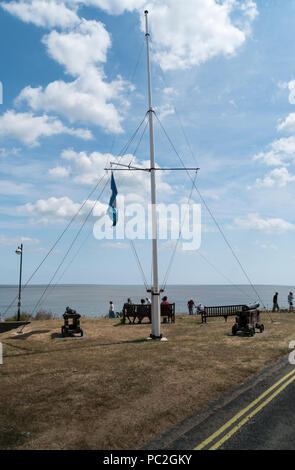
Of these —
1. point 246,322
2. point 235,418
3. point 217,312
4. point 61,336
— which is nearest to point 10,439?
point 235,418

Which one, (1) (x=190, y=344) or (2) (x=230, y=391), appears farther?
(1) (x=190, y=344)

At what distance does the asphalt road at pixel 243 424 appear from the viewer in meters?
5.39

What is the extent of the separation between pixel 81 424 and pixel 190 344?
7.77 metres

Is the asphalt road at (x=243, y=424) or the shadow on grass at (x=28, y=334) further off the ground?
the asphalt road at (x=243, y=424)

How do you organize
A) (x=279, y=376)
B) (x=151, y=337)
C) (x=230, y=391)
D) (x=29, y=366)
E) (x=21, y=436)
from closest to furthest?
(x=21, y=436), (x=230, y=391), (x=279, y=376), (x=29, y=366), (x=151, y=337)

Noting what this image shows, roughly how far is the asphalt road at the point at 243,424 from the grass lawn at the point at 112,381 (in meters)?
0.32

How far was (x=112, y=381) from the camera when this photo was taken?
8.61 m

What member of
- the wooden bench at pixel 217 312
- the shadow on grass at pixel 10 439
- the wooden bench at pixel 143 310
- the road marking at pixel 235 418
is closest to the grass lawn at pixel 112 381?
the shadow on grass at pixel 10 439

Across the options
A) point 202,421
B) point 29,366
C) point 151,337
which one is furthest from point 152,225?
point 202,421

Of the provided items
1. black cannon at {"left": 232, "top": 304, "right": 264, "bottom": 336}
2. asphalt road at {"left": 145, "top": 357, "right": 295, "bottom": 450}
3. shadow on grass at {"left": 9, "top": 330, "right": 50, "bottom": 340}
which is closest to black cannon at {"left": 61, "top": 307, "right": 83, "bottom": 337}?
shadow on grass at {"left": 9, "top": 330, "right": 50, "bottom": 340}

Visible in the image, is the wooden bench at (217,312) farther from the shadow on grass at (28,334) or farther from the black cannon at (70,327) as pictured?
the shadow on grass at (28,334)

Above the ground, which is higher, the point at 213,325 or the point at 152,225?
the point at 152,225

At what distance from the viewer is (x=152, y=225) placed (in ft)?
47.5

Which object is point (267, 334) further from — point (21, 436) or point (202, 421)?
point (21, 436)
